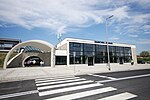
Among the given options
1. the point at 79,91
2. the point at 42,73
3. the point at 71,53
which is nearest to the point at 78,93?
the point at 79,91

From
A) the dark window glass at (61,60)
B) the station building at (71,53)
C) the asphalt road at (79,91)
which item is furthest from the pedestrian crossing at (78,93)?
the dark window glass at (61,60)

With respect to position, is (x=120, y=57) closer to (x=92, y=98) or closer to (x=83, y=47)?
(x=83, y=47)

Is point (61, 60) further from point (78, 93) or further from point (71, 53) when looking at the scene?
point (78, 93)

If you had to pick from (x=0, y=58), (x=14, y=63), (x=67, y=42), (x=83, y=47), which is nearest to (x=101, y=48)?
(x=83, y=47)

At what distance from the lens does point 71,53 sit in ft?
98.5

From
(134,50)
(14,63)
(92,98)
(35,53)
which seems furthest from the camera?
(134,50)

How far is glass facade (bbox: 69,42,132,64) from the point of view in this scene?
101ft

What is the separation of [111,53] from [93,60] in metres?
8.57

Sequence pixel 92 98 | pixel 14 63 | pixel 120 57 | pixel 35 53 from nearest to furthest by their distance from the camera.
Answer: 1. pixel 92 98
2. pixel 14 63
3. pixel 35 53
4. pixel 120 57

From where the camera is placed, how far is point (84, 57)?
31.8m

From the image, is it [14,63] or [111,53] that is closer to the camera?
[14,63]

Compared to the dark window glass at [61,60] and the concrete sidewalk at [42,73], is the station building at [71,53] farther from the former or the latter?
the concrete sidewalk at [42,73]

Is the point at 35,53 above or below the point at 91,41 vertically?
below

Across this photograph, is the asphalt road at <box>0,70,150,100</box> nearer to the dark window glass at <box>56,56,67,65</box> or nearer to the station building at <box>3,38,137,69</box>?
the station building at <box>3,38,137,69</box>
